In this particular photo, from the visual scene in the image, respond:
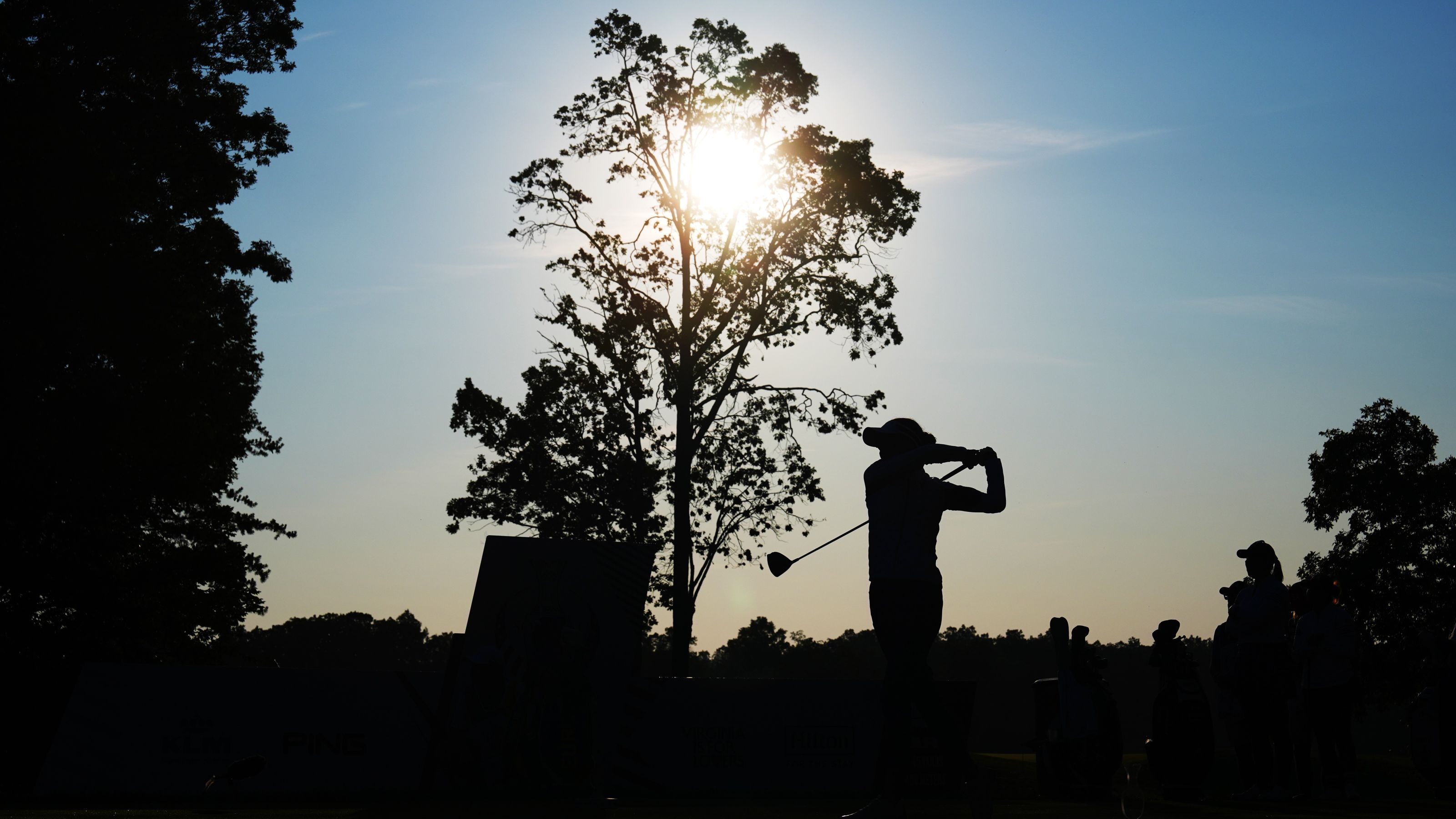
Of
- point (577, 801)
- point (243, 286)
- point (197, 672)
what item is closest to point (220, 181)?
point (243, 286)

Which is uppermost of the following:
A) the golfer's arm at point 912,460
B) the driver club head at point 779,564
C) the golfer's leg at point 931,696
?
the golfer's arm at point 912,460

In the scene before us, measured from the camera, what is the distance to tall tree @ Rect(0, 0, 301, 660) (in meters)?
23.7

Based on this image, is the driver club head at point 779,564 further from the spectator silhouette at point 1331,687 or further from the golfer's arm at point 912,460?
the spectator silhouette at point 1331,687

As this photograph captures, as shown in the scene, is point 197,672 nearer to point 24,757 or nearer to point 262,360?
point 24,757

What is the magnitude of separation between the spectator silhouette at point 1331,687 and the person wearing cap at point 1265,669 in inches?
12.9

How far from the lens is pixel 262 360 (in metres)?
32.8

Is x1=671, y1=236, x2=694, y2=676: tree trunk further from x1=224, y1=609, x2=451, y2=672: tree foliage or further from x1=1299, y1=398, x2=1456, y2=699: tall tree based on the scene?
x1=224, y1=609, x2=451, y2=672: tree foliage

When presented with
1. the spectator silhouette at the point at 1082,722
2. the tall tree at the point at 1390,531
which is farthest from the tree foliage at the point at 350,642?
the spectator silhouette at the point at 1082,722

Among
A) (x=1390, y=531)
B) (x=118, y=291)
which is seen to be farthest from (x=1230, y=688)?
(x=1390, y=531)

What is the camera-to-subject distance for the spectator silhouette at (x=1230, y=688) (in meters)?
11.1

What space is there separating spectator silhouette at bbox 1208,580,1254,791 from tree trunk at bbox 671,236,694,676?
21.9 m

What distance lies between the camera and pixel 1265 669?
10445 mm

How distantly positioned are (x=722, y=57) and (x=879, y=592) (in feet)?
95.2

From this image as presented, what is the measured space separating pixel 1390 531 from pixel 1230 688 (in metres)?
38.9
